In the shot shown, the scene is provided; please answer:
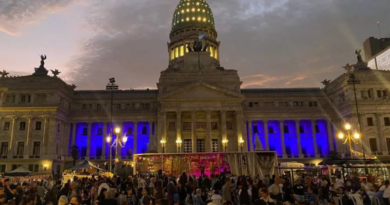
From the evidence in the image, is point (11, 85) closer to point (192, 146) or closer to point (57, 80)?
point (57, 80)

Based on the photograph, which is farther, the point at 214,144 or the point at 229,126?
the point at 229,126

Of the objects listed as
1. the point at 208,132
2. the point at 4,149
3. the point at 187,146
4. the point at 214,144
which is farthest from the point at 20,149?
the point at 214,144

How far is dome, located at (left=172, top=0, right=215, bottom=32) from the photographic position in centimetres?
8963

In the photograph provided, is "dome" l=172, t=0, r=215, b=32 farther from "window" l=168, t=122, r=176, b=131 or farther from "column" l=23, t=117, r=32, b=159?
"column" l=23, t=117, r=32, b=159

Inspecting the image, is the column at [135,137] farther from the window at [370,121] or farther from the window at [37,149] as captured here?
the window at [370,121]

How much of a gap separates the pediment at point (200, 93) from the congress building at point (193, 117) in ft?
0.60

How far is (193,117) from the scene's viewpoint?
5716cm

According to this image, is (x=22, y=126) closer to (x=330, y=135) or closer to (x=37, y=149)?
(x=37, y=149)

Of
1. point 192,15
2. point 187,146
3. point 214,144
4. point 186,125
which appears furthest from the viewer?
point 192,15

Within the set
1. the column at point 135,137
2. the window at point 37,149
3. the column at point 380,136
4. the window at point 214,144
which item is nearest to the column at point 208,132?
the window at point 214,144

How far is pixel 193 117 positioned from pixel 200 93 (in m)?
4.63

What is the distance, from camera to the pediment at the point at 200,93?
57438 millimetres

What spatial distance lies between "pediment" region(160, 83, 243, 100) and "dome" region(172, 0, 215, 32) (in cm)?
3544

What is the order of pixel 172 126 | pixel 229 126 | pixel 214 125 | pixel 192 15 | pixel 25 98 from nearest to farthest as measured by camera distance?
pixel 25 98 < pixel 172 126 < pixel 229 126 < pixel 214 125 < pixel 192 15
